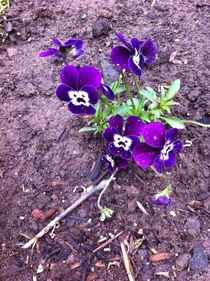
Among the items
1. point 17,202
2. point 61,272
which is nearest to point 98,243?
point 61,272

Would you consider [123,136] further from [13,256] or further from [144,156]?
[13,256]

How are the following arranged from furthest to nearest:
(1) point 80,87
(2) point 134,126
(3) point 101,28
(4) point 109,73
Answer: (3) point 101,28 → (4) point 109,73 → (2) point 134,126 → (1) point 80,87

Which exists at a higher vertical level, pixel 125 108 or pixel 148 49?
pixel 148 49

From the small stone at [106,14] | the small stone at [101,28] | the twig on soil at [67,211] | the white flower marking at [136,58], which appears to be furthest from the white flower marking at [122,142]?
the small stone at [106,14]

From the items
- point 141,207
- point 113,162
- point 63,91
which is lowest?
point 141,207

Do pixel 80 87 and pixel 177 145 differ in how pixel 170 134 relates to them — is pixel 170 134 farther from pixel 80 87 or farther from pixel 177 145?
pixel 80 87

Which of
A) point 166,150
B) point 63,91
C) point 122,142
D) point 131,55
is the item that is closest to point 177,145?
point 166,150

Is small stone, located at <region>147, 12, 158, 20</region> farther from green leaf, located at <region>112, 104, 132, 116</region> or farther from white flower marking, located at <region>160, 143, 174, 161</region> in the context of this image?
white flower marking, located at <region>160, 143, 174, 161</region>

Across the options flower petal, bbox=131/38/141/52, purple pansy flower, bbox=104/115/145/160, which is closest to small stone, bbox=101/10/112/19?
flower petal, bbox=131/38/141/52
